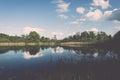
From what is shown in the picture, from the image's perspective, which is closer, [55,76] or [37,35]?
[55,76]

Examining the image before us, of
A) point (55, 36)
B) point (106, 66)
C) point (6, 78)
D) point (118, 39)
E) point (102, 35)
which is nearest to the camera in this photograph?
point (6, 78)

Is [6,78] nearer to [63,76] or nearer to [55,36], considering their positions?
[63,76]

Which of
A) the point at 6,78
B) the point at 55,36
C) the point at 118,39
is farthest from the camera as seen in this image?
the point at 55,36

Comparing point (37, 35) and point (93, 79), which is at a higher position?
point (37, 35)

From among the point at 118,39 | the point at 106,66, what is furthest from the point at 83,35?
the point at 106,66

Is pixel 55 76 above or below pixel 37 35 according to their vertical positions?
below

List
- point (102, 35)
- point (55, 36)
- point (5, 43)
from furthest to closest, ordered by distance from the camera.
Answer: point (55, 36) → point (102, 35) → point (5, 43)

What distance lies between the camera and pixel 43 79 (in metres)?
14.1

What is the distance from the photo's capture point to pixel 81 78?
1412 cm

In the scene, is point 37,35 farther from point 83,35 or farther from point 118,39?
point 118,39

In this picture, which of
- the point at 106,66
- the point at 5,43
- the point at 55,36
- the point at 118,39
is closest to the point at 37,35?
the point at 55,36

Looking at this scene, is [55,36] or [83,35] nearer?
[83,35]

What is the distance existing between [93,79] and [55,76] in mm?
3337

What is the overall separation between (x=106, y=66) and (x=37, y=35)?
133m
